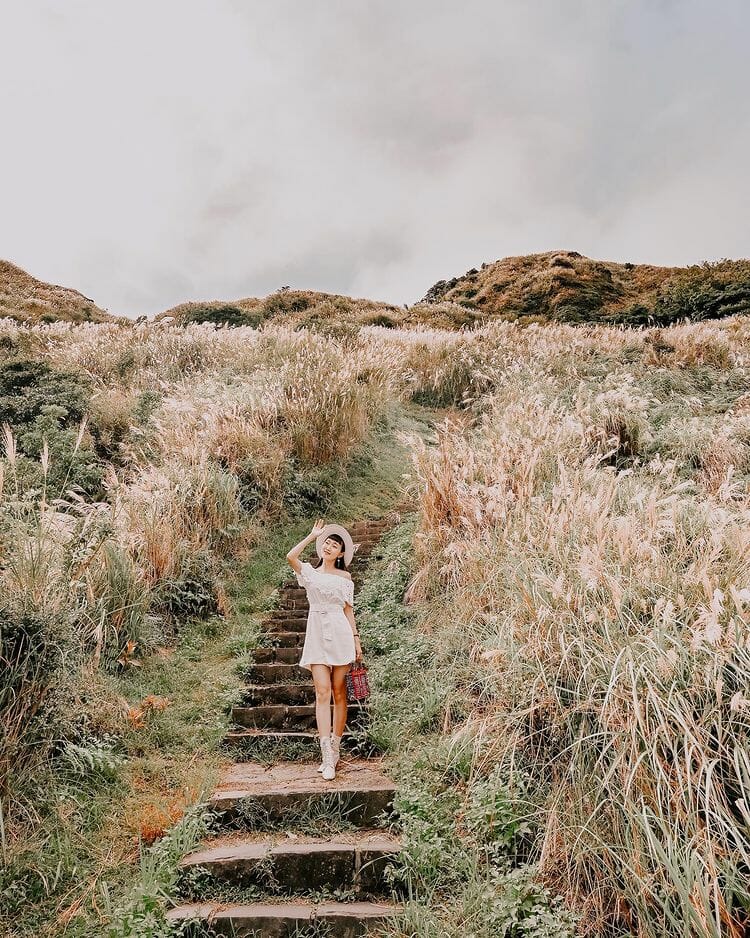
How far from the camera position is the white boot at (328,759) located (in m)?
4.11

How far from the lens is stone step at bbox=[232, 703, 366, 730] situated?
4.94 m

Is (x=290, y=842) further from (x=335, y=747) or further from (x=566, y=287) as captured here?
(x=566, y=287)

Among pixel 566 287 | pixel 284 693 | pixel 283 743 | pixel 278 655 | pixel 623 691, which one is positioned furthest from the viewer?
pixel 566 287

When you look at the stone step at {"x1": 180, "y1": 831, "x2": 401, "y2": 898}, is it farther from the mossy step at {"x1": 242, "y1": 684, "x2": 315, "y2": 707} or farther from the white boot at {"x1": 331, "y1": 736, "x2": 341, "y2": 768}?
the mossy step at {"x1": 242, "y1": 684, "x2": 315, "y2": 707}

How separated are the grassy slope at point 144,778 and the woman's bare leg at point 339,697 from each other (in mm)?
821

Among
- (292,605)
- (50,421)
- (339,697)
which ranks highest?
(50,421)

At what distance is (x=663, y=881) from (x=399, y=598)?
12.6 ft

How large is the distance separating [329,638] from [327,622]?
0.37 feet

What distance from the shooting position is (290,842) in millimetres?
3652

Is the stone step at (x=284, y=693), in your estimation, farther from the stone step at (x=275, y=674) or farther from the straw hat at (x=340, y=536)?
the straw hat at (x=340, y=536)

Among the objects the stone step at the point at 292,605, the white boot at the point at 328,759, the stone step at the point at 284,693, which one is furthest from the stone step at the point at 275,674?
the white boot at the point at 328,759

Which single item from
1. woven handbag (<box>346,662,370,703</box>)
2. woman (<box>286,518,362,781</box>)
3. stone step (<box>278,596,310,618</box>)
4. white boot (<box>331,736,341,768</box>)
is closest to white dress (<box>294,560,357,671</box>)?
woman (<box>286,518,362,781</box>)

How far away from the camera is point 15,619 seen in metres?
3.50

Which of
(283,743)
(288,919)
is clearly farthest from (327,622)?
(288,919)
